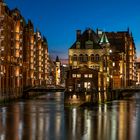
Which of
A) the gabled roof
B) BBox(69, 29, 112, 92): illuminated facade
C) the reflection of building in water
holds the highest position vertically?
the gabled roof

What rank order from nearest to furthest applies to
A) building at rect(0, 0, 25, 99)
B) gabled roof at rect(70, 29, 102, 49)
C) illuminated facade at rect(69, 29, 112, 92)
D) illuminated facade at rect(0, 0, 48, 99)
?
1. building at rect(0, 0, 25, 99)
2. illuminated facade at rect(0, 0, 48, 99)
3. illuminated facade at rect(69, 29, 112, 92)
4. gabled roof at rect(70, 29, 102, 49)

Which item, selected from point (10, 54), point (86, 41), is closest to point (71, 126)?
point (86, 41)

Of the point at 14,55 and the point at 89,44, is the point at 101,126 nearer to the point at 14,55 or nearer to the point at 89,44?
the point at 89,44

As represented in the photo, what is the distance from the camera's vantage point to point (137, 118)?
7175 centimetres

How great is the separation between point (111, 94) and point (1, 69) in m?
29.3

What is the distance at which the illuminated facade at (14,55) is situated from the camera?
11807 cm

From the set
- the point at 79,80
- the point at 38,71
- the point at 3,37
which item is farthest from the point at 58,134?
the point at 38,71

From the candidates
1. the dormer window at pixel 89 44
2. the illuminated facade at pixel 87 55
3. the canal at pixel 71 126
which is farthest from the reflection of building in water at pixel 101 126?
the dormer window at pixel 89 44

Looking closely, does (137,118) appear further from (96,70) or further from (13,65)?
(13,65)

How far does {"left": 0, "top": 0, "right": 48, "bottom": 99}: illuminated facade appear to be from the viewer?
118m

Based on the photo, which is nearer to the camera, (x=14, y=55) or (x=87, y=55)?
(x=87, y=55)

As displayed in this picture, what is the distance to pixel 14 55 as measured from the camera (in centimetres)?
13250

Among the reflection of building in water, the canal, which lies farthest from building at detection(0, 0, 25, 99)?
the reflection of building in water

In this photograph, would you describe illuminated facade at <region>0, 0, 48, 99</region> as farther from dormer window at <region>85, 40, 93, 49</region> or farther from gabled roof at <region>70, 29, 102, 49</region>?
dormer window at <region>85, 40, 93, 49</region>
